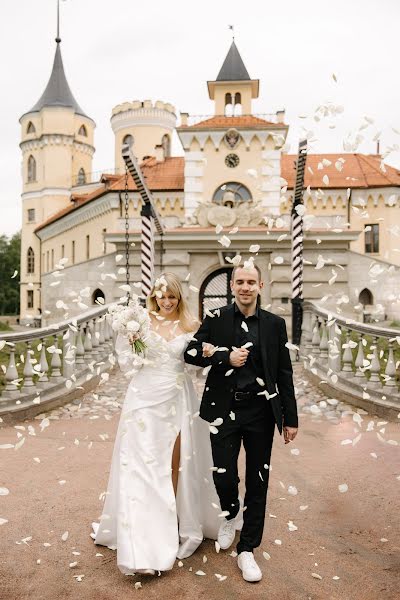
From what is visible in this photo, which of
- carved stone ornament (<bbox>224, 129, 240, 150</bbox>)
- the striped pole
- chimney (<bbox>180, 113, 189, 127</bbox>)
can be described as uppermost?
chimney (<bbox>180, 113, 189, 127</bbox>)

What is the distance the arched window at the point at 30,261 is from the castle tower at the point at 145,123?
36.4 ft

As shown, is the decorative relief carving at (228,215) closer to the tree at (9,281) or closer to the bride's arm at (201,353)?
the bride's arm at (201,353)

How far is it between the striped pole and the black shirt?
13.6 metres

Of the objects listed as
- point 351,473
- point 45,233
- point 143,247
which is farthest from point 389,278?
point 45,233

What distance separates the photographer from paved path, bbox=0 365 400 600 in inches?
132

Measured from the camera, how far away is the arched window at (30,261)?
46.1 meters

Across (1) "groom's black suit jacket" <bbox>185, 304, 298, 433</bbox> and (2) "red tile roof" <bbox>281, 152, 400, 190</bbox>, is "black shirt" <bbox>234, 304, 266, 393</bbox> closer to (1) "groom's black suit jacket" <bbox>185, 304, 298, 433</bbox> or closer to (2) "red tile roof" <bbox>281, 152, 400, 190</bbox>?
(1) "groom's black suit jacket" <bbox>185, 304, 298, 433</bbox>

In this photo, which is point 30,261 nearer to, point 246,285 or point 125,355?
A: point 125,355

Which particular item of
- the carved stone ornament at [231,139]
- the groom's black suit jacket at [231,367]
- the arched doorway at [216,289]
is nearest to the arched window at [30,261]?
the carved stone ornament at [231,139]

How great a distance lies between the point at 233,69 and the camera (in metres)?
33.2

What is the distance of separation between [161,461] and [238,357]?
95 cm

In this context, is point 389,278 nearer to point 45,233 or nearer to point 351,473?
point 351,473

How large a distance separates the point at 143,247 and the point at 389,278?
38.2 ft

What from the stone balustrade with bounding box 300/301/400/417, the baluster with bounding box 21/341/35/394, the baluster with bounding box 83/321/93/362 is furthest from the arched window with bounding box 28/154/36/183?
the baluster with bounding box 21/341/35/394
